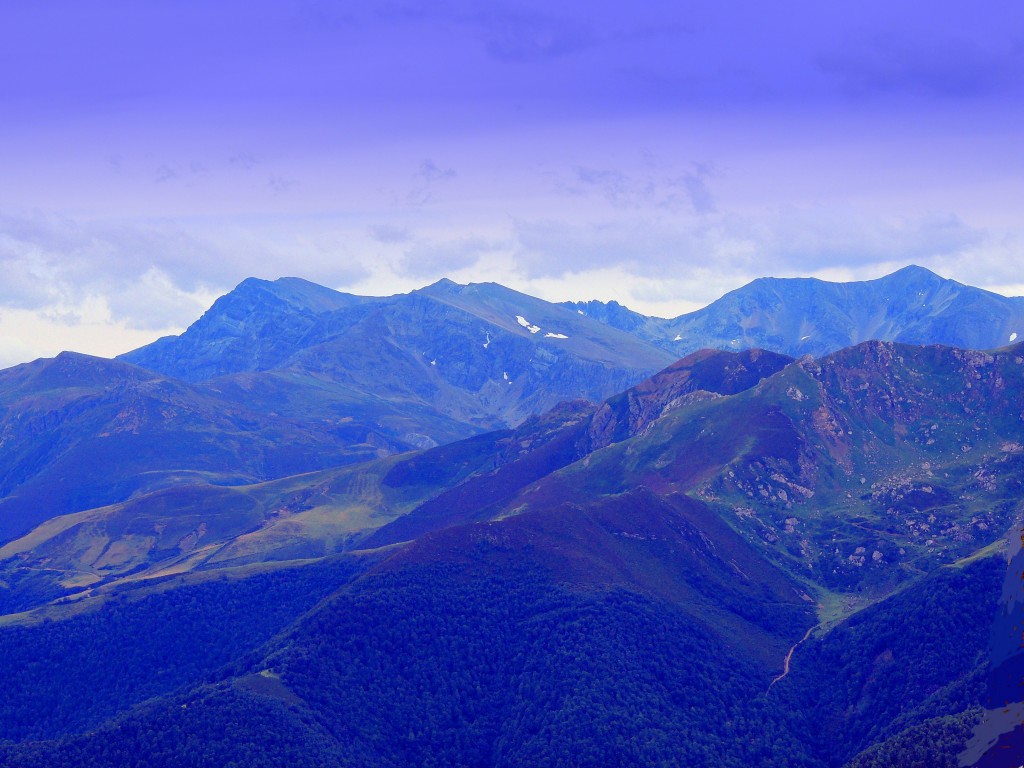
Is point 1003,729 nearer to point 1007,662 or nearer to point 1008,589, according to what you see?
point 1007,662

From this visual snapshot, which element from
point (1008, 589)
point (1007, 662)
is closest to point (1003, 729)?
point (1007, 662)

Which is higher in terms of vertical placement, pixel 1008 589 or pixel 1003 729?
pixel 1008 589

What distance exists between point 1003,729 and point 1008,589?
831 cm

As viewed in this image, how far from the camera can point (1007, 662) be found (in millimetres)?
70312

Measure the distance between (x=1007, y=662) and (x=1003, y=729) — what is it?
13.0ft

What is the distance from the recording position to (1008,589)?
235 feet

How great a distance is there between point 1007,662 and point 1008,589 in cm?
437

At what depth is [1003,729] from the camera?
68.9m
